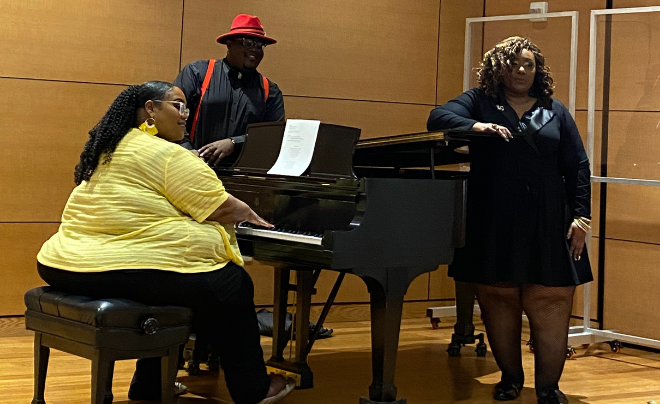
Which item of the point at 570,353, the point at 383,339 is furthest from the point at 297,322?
the point at 570,353

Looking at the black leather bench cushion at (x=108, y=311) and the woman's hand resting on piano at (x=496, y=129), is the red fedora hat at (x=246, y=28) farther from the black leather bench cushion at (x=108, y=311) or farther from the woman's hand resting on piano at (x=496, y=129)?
the black leather bench cushion at (x=108, y=311)

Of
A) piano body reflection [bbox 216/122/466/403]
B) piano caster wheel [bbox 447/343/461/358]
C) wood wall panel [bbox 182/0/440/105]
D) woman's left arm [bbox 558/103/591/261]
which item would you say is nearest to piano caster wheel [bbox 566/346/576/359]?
piano caster wheel [bbox 447/343/461/358]

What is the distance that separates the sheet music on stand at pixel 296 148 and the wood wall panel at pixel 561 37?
2.31 m

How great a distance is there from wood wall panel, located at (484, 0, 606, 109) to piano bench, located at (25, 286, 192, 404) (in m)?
3.18

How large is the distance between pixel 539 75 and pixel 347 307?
259 cm

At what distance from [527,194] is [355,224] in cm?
90

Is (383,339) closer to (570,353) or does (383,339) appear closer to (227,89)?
(227,89)

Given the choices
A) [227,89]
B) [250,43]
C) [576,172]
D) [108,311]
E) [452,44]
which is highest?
[452,44]

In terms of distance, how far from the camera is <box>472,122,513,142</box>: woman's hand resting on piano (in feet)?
12.5

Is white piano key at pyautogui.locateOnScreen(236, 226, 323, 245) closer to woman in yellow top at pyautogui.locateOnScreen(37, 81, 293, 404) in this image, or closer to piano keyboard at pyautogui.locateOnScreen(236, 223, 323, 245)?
piano keyboard at pyautogui.locateOnScreen(236, 223, 323, 245)

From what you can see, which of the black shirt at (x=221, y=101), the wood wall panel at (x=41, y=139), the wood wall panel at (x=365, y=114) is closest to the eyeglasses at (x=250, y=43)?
the black shirt at (x=221, y=101)

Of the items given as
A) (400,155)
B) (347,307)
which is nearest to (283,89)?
(347,307)

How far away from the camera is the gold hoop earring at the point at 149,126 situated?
352 cm

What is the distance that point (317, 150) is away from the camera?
383 centimetres
